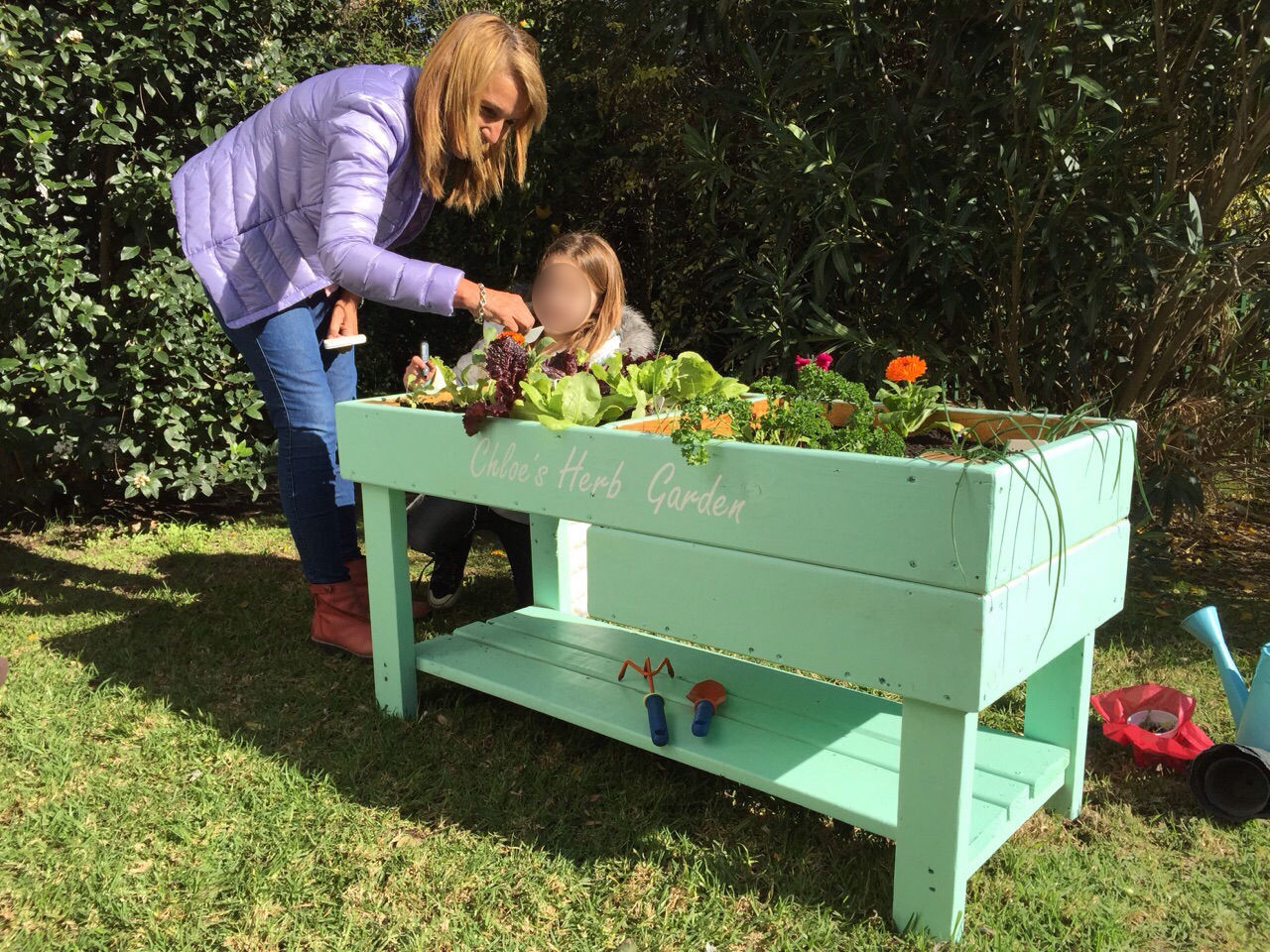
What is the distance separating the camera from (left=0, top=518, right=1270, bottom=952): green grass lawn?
1.83m

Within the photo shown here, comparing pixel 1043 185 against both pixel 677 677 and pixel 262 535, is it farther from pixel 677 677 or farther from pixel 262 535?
pixel 262 535

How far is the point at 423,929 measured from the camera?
1828 mm

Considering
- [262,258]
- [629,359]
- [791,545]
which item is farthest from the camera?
[262,258]

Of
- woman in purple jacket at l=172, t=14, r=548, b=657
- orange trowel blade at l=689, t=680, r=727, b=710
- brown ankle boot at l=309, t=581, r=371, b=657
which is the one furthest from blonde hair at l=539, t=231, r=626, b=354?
orange trowel blade at l=689, t=680, r=727, b=710

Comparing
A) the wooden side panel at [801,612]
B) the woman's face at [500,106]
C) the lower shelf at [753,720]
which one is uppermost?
the woman's face at [500,106]

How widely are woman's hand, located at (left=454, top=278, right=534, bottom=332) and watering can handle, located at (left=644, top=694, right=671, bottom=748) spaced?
96cm

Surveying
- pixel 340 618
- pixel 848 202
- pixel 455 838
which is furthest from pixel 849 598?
pixel 848 202

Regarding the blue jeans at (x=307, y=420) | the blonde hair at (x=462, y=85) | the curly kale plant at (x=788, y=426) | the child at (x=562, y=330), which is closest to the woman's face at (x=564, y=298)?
the child at (x=562, y=330)

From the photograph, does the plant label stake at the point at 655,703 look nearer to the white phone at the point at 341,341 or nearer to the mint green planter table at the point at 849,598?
the mint green planter table at the point at 849,598

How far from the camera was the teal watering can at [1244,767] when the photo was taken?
6.93 ft

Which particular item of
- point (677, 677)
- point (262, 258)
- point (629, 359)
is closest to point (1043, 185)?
point (629, 359)

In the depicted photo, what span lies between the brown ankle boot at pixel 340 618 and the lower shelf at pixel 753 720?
407 mm

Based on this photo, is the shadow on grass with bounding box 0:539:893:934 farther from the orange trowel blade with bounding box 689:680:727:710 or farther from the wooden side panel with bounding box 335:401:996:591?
the wooden side panel with bounding box 335:401:996:591

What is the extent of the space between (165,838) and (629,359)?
5.04 ft
